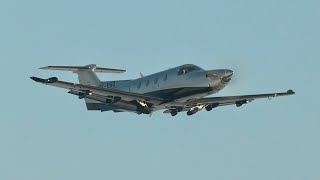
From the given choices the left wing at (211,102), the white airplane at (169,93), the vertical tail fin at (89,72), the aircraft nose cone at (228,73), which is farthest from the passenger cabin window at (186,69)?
the vertical tail fin at (89,72)

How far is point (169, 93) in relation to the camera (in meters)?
83.0

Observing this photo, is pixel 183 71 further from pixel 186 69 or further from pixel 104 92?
pixel 104 92

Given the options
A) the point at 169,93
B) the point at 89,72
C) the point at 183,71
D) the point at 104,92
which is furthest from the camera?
the point at 89,72

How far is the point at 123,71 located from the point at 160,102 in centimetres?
1182

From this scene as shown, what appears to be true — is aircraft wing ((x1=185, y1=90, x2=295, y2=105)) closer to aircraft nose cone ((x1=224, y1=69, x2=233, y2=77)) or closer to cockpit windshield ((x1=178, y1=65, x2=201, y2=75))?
cockpit windshield ((x1=178, y1=65, x2=201, y2=75))

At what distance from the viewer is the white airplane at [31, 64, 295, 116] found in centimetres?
8075

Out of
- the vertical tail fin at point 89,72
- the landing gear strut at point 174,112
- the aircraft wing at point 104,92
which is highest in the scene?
the vertical tail fin at point 89,72

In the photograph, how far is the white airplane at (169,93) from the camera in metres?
80.8

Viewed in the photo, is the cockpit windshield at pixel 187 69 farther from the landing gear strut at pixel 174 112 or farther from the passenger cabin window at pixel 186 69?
the landing gear strut at pixel 174 112

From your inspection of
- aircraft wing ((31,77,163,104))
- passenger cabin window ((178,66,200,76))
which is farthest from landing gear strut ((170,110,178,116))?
passenger cabin window ((178,66,200,76))

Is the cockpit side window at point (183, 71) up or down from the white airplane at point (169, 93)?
up

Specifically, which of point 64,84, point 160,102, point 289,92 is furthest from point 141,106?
point 289,92

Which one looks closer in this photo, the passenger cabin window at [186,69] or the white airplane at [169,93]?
the white airplane at [169,93]

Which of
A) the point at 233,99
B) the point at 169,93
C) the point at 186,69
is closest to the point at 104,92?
the point at 169,93
